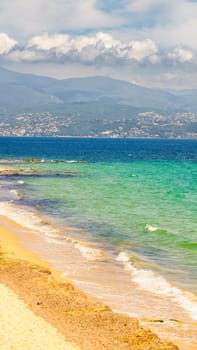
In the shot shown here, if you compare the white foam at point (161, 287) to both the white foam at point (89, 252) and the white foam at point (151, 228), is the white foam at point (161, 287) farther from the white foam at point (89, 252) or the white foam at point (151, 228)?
the white foam at point (151, 228)

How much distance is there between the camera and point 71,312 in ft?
70.9

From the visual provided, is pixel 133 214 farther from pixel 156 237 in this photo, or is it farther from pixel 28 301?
pixel 28 301

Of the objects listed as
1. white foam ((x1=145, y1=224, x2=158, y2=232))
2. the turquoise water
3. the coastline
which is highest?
the coastline

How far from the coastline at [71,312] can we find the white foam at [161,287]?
4019 mm

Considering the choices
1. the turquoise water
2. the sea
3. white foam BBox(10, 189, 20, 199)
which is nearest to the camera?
the sea

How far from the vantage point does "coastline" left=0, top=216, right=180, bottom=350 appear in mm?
18531

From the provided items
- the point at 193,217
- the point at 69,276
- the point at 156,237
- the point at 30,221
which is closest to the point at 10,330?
the point at 69,276

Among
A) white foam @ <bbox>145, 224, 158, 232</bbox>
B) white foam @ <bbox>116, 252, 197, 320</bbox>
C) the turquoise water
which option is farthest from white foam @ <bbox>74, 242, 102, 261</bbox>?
white foam @ <bbox>145, 224, 158, 232</bbox>

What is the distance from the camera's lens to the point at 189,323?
21719mm

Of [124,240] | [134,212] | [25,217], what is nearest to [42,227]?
[25,217]

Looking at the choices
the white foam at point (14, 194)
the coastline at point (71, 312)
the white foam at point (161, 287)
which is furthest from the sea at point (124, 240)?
the coastline at point (71, 312)

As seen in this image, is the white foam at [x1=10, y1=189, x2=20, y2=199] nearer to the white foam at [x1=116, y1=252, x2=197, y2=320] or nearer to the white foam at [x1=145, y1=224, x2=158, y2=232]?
the white foam at [x1=145, y1=224, x2=158, y2=232]

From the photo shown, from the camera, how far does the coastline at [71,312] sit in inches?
730

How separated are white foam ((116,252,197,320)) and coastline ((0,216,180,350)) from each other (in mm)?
4019
